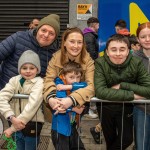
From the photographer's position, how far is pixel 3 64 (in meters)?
3.90

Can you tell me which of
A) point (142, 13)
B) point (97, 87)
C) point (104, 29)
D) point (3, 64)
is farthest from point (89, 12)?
point (97, 87)

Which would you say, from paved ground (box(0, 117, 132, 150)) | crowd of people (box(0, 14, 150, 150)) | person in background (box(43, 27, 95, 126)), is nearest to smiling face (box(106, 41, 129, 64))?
crowd of people (box(0, 14, 150, 150))

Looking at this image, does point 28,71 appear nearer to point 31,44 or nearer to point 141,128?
point 31,44

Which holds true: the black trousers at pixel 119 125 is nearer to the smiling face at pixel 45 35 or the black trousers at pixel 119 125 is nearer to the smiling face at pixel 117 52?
the smiling face at pixel 117 52

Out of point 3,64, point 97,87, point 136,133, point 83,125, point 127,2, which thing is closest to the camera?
point 97,87

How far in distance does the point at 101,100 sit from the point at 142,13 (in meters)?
6.16

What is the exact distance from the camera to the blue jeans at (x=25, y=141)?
3.50 meters

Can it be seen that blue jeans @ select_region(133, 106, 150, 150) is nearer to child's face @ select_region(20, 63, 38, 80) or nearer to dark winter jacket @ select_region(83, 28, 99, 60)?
child's face @ select_region(20, 63, 38, 80)

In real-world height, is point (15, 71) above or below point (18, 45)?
below

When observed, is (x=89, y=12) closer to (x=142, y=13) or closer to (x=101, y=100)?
(x=142, y=13)

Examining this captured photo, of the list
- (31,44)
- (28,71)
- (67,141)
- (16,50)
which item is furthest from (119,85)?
(16,50)

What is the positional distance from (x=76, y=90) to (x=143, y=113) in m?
0.81

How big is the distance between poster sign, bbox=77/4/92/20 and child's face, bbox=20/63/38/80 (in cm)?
554

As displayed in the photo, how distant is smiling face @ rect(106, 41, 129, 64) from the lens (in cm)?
328
